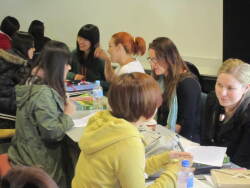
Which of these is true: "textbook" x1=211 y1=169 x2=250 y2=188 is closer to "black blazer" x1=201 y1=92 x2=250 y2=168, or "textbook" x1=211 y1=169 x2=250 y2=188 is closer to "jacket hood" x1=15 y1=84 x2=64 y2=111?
"black blazer" x1=201 y1=92 x2=250 y2=168

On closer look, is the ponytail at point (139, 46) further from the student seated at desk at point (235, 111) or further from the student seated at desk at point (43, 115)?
the student seated at desk at point (235, 111)

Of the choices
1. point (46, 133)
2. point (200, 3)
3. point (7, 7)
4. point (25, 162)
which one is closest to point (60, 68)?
point (46, 133)

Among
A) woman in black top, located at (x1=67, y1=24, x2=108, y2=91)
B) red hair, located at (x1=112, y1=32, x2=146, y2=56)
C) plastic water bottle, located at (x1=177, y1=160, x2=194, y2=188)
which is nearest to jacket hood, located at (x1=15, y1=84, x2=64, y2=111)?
plastic water bottle, located at (x1=177, y1=160, x2=194, y2=188)

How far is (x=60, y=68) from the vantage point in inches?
92.7

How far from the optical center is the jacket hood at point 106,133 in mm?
1364

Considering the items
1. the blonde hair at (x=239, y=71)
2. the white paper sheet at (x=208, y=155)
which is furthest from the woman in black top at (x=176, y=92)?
the white paper sheet at (x=208, y=155)

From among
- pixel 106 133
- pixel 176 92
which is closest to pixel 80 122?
pixel 176 92

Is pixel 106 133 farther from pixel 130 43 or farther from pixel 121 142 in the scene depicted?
pixel 130 43

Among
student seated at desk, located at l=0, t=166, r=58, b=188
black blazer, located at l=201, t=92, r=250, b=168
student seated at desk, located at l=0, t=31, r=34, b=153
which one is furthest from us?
student seated at desk, located at l=0, t=31, r=34, b=153

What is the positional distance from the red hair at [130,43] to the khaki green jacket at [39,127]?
1173mm

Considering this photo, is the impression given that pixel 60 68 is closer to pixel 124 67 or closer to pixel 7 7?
pixel 124 67

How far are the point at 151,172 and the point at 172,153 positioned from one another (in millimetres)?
142

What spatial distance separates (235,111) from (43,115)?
112cm

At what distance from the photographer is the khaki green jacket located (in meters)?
2.24
